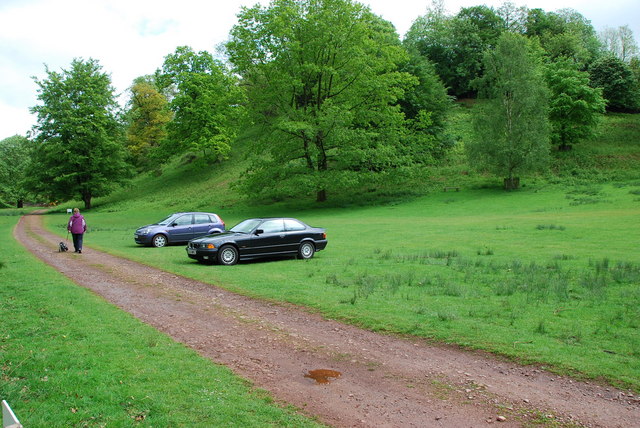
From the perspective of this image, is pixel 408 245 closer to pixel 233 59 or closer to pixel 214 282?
pixel 214 282

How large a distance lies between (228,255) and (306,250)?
118 inches

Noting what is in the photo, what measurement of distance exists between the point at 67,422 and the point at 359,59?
39031 mm

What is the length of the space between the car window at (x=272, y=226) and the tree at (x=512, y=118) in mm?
31078

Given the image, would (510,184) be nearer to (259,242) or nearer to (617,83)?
(259,242)

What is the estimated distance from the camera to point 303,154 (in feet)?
138

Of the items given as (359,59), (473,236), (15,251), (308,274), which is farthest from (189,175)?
(308,274)

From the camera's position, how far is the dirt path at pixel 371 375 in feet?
16.4

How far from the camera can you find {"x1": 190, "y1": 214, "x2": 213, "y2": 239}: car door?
2391 centimetres

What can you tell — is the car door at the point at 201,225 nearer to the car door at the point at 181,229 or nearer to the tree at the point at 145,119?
the car door at the point at 181,229

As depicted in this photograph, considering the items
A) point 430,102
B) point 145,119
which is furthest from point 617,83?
point 145,119

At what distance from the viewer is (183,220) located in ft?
78.7

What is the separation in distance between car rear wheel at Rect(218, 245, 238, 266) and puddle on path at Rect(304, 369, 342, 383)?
406 inches

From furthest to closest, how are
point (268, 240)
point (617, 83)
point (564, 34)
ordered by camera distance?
point (564, 34)
point (617, 83)
point (268, 240)

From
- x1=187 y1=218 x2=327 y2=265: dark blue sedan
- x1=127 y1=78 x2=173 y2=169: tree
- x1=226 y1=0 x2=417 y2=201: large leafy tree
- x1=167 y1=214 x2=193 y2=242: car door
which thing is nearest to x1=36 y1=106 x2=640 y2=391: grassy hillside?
x1=187 y1=218 x2=327 y2=265: dark blue sedan
